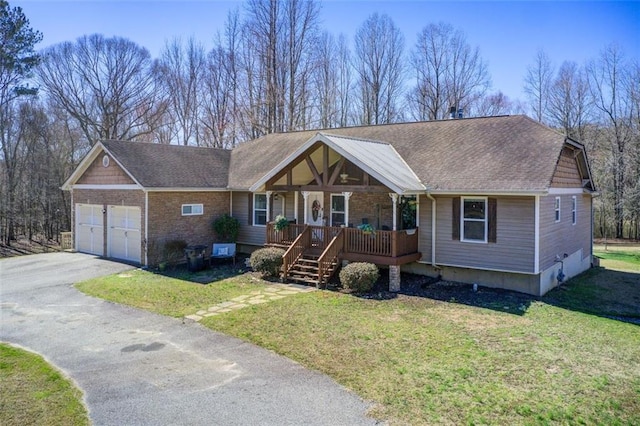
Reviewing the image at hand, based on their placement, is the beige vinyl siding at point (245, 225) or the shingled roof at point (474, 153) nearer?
the shingled roof at point (474, 153)

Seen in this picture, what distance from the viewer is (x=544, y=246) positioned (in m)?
13.5

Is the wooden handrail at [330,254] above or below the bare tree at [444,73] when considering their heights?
below

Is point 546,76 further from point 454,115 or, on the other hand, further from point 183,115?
point 183,115

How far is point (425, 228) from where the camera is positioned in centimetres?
1493

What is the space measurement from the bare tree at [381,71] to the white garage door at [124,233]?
21840mm

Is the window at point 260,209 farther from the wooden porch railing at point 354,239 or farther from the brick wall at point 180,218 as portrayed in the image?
the wooden porch railing at point 354,239

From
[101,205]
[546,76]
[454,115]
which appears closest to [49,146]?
[101,205]

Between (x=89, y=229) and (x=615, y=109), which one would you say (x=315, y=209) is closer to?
(x=89, y=229)

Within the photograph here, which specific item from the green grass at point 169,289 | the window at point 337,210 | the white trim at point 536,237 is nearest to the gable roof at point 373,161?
the window at point 337,210

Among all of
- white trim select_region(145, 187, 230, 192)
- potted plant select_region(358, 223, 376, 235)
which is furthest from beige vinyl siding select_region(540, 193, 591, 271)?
white trim select_region(145, 187, 230, 192)

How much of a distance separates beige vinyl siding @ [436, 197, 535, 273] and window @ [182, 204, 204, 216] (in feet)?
32.7

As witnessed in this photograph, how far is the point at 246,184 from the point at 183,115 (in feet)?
69.7

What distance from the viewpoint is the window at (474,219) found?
45.5ft

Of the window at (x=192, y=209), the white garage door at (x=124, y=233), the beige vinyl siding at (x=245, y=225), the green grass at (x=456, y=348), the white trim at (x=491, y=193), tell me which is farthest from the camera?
the beige vinyl siding at (x=245, y=225)
